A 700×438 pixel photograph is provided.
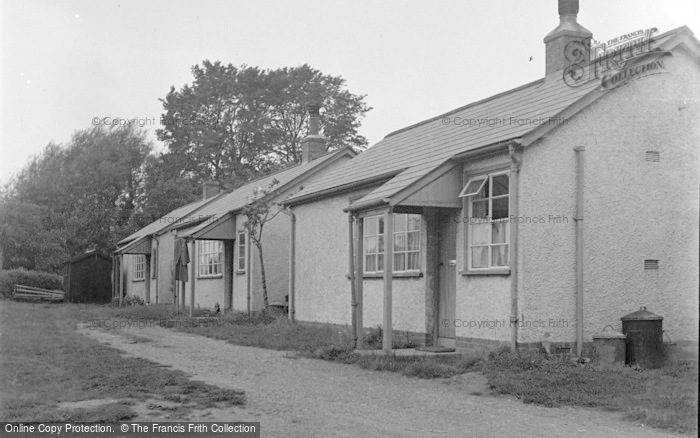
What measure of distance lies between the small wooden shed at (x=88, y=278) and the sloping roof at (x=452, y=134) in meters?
23.4

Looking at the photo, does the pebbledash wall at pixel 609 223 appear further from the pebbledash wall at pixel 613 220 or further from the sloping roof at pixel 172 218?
the sloping roof at pixel 172 218

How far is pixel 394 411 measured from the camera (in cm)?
855

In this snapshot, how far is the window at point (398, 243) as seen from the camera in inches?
590

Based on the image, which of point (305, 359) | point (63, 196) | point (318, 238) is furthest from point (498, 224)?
point (63, 196)

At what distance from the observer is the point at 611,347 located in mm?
11641

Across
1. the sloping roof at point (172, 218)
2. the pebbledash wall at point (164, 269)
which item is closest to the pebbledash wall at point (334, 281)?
the sloping roof at point (172, 218)

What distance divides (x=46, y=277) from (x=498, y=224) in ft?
→ 115

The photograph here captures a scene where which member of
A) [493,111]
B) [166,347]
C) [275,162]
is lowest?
[166,347]

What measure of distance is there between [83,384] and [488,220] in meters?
6.64

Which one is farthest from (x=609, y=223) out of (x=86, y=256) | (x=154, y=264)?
(x=86, y=256)

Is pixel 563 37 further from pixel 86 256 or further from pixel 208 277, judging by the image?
pixel 86 256

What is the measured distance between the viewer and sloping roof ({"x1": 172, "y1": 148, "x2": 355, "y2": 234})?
24.6m

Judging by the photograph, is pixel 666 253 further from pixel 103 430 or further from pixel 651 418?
pixel 103 430

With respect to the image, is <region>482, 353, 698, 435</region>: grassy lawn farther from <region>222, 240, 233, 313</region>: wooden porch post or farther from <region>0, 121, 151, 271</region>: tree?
<region>0, 121, 151, 271</region>: tree
